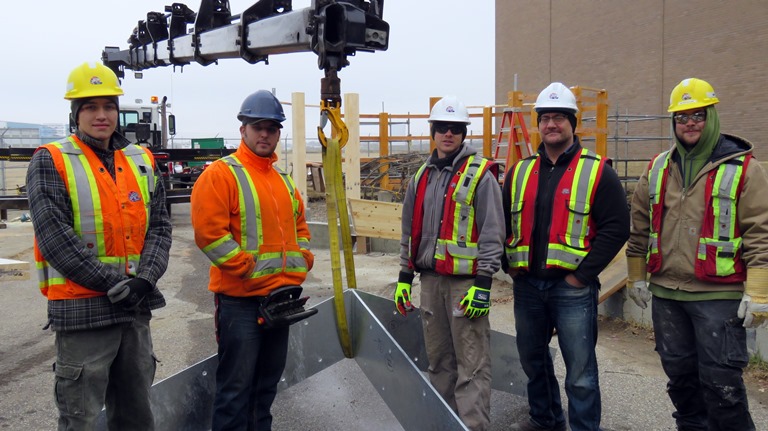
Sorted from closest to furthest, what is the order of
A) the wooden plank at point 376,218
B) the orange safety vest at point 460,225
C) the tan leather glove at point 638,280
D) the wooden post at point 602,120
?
the orange safety vest at point 460,225, the tan leather glove at point 638,280, the wooden plank at point 376,218, the wooden post at point 602,120

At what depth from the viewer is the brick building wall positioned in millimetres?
17453

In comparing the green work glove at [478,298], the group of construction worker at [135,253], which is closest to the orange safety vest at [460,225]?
the green work glove at [478,298]

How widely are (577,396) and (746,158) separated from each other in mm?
1610

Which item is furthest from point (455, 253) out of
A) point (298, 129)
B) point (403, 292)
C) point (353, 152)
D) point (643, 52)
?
point (643, 52)

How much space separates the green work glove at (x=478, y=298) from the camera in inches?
149

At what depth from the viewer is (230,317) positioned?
358 centimetres

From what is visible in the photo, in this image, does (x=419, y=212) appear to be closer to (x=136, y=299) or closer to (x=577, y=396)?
(x=577, y=396)

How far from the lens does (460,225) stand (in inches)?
154

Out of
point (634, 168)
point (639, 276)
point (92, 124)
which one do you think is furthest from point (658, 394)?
point (634, 168)

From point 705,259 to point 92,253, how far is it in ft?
10.2

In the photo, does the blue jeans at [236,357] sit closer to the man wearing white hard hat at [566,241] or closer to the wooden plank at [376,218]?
the man wearing white hard hat at [566,241]

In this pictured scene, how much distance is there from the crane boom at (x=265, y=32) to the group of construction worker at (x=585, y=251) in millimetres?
733

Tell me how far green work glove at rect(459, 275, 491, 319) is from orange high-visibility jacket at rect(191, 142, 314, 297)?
96 centimetres

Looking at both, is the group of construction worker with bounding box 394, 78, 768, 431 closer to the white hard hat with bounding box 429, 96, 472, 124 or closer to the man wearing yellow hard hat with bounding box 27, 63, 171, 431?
the white hard hat with bounding box 429, 96, 472, 124
